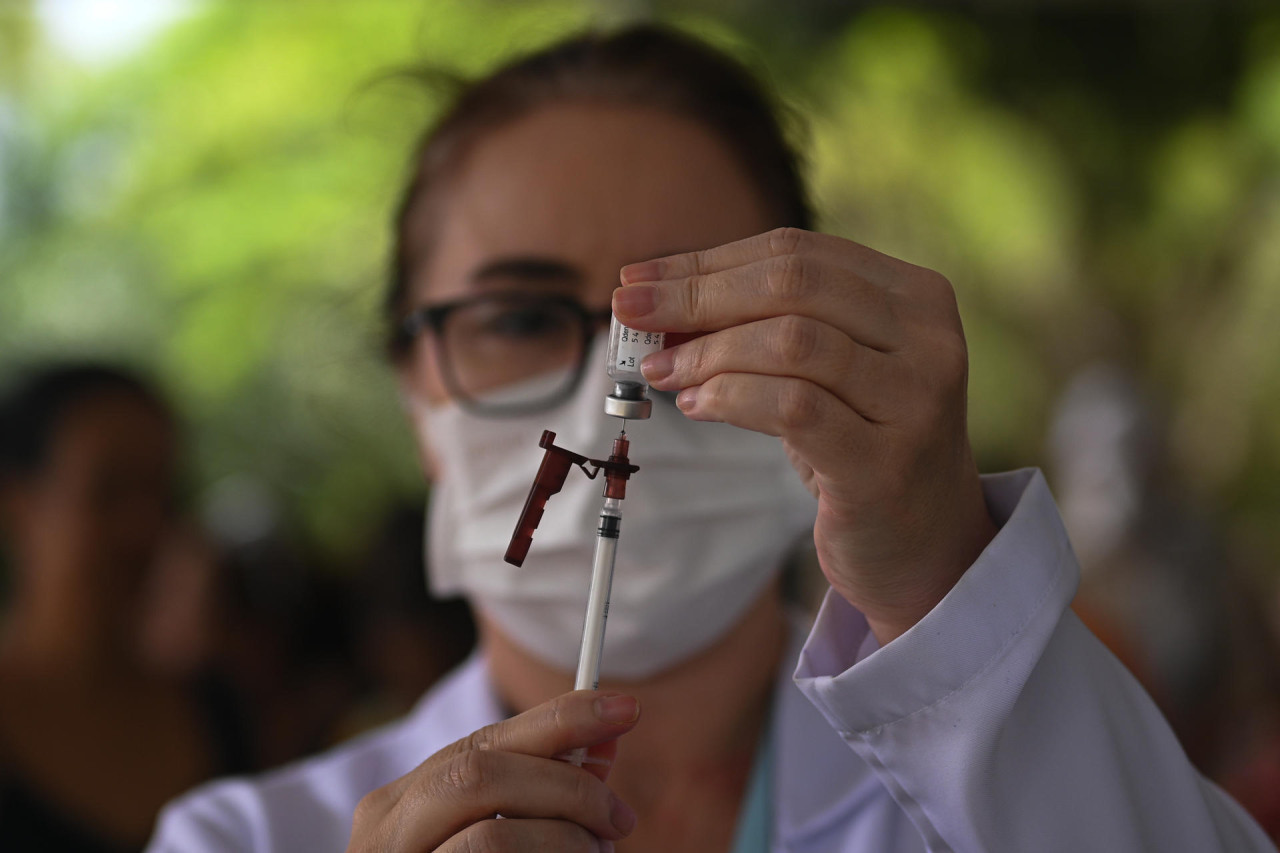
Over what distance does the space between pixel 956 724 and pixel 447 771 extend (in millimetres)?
452

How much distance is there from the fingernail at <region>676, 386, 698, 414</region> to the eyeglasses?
0.62 m

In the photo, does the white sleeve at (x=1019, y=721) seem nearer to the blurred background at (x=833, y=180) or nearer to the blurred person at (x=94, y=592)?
the blurred person at (x=94, y=592)

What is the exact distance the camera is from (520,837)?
0.96 metres

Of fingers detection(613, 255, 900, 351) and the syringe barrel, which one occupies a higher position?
fingers detection(613, 255, 900, 351)

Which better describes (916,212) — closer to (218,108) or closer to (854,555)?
(218,108)

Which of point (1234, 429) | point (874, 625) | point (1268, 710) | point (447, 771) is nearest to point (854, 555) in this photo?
point (874, 625)

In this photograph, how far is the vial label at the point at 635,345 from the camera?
1.00 meters

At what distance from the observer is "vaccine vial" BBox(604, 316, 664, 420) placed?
100cm

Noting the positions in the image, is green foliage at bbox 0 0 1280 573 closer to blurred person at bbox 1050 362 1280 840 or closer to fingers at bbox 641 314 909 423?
blurred person at bbox 1050 362 1280 840

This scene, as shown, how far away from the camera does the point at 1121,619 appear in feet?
12.5

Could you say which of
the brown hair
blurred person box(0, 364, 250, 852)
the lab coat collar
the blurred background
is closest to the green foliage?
the blurred background

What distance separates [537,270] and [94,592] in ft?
6.87

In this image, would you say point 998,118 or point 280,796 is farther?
point 998,118

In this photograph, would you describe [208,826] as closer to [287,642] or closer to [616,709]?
[616,709]
